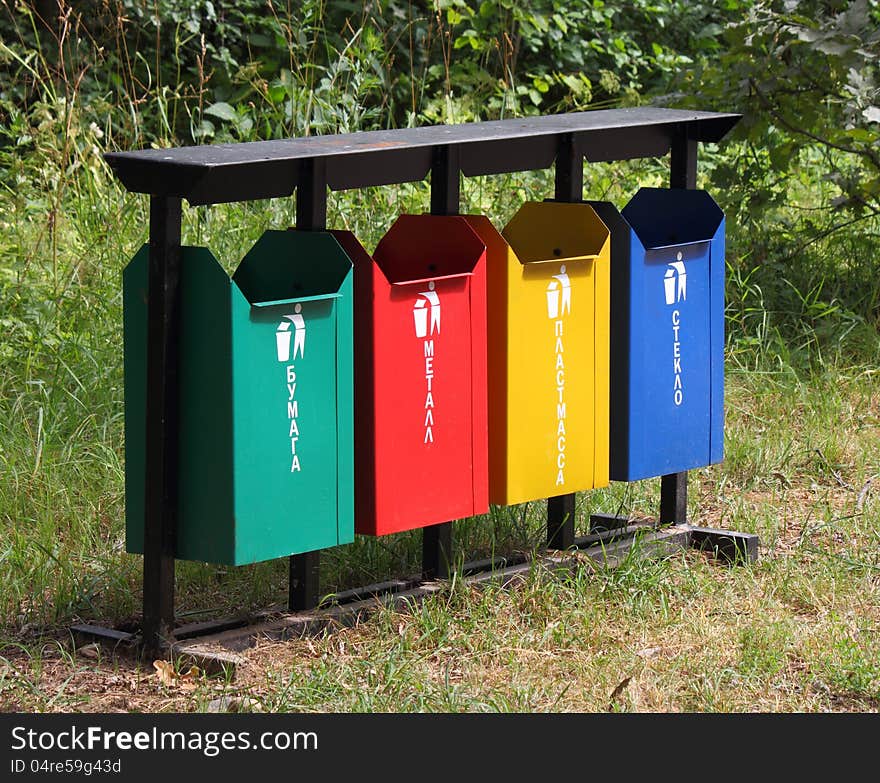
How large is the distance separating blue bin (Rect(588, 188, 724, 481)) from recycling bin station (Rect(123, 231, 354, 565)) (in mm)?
979

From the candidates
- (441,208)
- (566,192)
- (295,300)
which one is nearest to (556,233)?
(566,192)

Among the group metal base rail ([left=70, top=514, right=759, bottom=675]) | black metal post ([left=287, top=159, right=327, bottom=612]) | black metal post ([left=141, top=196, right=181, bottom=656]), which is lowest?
metal base rail ([left=70, top=514, right=759, bottom=675])

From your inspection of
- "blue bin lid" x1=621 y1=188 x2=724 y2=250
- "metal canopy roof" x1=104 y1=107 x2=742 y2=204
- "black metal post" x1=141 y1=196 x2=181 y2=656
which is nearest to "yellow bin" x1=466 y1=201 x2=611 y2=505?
"metal canopy roof" x1=104 y1=107 x2=742 y2=204

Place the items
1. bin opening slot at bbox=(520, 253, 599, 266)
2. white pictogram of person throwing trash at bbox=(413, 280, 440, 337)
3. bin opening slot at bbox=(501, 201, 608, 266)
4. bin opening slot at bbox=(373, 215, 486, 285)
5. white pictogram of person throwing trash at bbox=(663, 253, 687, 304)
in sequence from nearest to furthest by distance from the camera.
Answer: white pictogram of person throwing trash at bbox=(413, 280, 440, 337), bin opening slot at bbox=(373, 215, 486, 285), bin opening slot at bbox=(520, 253, 599, 266), bin opening slot at bbox=(501, 201, 608, 266), white pictogram of person throwing trash at bbox=(663, 253, 687, 304)

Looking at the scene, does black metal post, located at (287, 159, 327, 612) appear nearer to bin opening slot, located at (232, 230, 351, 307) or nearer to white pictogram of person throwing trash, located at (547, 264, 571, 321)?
bin opening slot, located at (232, 230, 351, 307)

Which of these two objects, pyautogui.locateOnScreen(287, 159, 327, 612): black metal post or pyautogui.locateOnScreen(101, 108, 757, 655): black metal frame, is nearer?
pyautogui.locateOnScreen(101, 108, 757, 655): black metal frame

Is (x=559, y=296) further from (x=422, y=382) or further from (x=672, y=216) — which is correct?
(x=672, y=216)

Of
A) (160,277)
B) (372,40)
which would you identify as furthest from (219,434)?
(372,40)

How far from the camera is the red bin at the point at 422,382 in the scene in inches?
151

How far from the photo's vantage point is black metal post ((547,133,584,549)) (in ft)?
14.7

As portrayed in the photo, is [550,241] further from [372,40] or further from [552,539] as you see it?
[372,40]

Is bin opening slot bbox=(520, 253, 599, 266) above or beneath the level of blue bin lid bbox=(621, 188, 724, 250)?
beneath

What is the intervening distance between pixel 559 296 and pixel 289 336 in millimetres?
905

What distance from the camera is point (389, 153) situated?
402 centimetres
